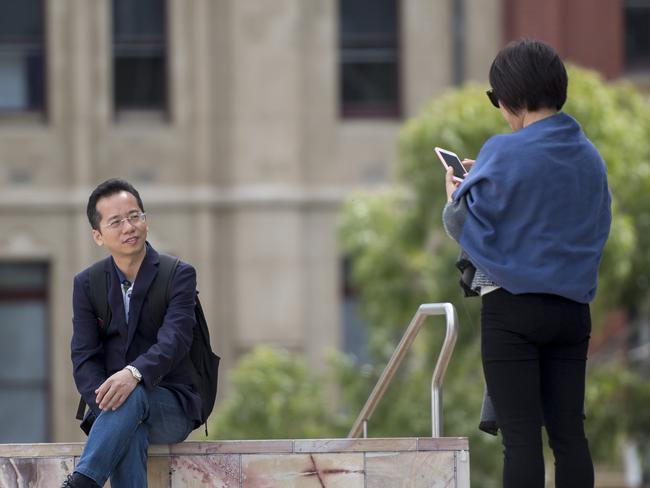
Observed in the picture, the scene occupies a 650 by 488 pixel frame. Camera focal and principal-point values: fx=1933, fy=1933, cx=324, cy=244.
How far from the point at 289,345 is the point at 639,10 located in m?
5.81

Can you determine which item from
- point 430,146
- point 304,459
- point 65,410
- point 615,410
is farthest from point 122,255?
point 65,410

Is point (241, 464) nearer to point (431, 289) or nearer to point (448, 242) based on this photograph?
point (431, 289)

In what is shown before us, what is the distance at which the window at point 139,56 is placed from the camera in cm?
2316

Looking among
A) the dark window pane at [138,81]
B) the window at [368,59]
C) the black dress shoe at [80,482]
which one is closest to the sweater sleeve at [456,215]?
the black dress shoe at [80,482]

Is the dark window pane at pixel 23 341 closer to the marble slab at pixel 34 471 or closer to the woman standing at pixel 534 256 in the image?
the marble slab at pixel 34 471

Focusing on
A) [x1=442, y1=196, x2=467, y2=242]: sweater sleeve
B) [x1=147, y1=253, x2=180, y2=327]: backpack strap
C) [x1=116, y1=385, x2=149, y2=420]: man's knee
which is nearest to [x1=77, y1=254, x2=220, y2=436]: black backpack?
[x1=147, y1=253, x2=180, y2=327]: backpack strap

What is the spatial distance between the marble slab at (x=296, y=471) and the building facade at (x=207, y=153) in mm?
15047

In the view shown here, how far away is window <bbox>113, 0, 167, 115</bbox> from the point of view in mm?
23156

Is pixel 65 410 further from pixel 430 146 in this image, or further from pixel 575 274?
pixel 575 274

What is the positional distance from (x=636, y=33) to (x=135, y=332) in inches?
651

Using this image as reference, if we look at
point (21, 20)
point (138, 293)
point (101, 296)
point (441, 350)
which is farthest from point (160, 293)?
point (21, 20)

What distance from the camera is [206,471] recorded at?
761 cm

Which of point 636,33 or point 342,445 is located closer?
point 342,445

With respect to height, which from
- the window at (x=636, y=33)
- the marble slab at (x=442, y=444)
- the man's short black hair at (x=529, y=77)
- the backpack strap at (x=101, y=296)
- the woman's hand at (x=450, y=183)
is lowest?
the marble slab at (x=442, y=444)
